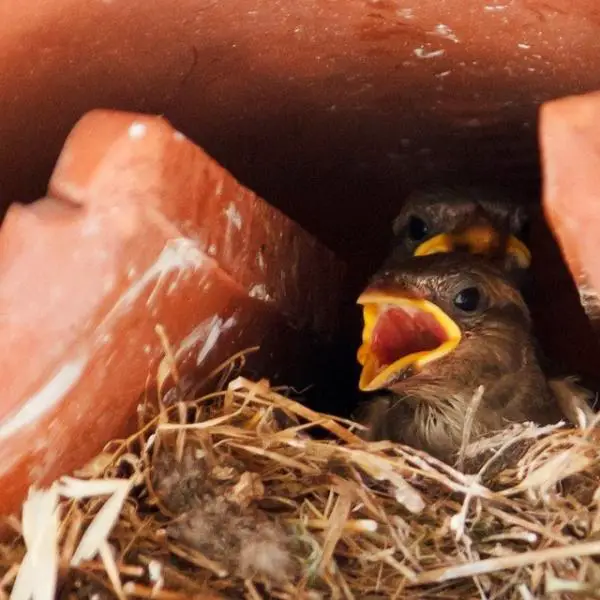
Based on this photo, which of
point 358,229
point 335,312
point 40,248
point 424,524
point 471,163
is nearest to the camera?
point 40,248

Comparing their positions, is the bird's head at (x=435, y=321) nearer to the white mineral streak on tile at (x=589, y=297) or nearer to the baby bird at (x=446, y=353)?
the baby bird at (x=446, y=353)

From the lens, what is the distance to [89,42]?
114cm

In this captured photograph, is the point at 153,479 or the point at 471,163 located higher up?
the point at 153,479

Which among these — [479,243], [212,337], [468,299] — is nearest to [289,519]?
[212,337]

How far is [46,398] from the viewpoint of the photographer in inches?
37.1

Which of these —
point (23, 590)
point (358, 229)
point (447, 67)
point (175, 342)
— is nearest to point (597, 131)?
point (447, 67)

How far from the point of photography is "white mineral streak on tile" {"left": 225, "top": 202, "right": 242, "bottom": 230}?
109 cm

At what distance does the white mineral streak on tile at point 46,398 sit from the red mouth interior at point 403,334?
507 millimetres

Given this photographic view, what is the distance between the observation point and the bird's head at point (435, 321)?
1.31 meters

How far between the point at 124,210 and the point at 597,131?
0.47 meters

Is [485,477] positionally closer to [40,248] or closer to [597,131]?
[597,131]

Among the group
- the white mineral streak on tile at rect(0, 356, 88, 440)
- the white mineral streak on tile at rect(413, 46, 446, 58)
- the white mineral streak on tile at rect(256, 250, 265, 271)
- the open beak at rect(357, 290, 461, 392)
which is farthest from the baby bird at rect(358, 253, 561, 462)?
the white mineral streak on tile at rect(0, 356, 88, 440)

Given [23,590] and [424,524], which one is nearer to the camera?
[23,590]

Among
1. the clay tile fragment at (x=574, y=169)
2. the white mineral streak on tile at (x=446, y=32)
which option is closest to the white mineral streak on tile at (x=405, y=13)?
the white mineral streak on tile at (x=446, y=32)
